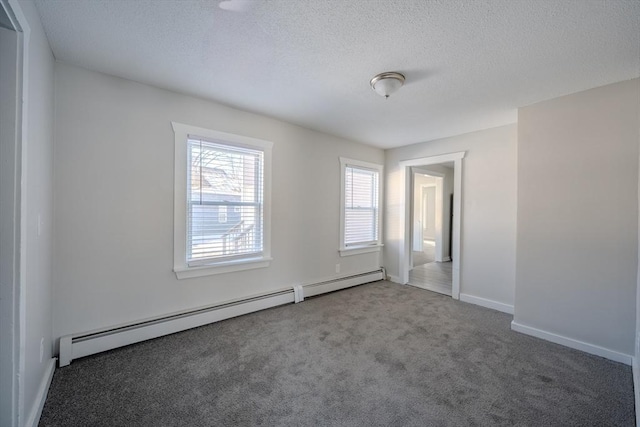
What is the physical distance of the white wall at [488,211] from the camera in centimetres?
348

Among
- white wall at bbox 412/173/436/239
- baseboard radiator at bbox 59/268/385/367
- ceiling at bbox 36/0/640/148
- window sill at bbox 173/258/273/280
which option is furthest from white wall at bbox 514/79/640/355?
white wall at bbox 412/173/436/239

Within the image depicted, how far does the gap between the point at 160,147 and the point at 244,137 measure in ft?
3.01

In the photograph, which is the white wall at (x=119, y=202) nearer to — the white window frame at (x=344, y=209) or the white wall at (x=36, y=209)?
the white wall at (x=36, y=209)

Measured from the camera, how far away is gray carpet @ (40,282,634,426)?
1.67m

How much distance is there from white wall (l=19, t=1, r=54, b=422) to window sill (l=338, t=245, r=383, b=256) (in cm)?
337

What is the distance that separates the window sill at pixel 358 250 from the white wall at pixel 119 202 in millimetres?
1564

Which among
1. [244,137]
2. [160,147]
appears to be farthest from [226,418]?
[244,137]

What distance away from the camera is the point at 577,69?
2.17 m

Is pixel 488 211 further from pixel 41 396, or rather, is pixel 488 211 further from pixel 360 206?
pixel 41 396

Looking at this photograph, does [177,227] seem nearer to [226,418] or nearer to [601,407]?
[226,418]

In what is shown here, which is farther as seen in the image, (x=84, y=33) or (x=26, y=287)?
(x=84, y=33)

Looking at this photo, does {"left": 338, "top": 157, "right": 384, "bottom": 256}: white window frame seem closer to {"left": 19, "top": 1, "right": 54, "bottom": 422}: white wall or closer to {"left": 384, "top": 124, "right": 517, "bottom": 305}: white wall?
{"left": 384, "top": 124, "right": 517, "bottom": 305}: white wall

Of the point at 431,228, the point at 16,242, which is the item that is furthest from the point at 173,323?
the point at 431,228

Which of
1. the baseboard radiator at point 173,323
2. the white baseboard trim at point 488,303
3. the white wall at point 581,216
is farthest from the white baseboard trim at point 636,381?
the baseboard radiator at point 173,323
